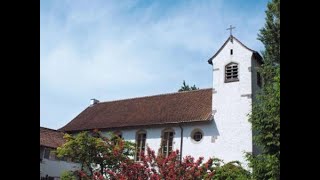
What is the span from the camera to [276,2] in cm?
2062

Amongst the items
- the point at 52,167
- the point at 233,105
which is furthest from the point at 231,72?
the point at 52,167

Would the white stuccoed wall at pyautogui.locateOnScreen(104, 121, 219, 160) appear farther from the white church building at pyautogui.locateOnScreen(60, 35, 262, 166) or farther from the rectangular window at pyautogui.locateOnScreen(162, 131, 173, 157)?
the rectangular window at pyautogui.locateOnScreen(162, 131, 173, 157)

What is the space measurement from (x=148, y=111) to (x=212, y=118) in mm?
5065

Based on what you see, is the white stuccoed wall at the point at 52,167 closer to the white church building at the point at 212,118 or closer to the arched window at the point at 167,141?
the white church building at the point at 212,118

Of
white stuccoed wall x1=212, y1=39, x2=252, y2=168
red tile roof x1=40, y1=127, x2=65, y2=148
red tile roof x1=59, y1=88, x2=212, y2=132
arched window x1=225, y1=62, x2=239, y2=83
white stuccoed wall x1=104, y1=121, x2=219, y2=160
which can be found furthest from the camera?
red tile roof x1=40, y1=127, x2=65, y2=148

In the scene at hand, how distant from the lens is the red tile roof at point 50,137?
27.0 metres

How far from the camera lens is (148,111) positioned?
1035 inches

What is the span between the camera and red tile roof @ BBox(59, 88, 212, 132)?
2412cm

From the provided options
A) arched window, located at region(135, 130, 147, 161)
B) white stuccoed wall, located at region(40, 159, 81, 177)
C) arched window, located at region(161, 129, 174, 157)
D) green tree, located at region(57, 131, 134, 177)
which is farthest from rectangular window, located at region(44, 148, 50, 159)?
arched window, located at region(161, 129, 174, 157)

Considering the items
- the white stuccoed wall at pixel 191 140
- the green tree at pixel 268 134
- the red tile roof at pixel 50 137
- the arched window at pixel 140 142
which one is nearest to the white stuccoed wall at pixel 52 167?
the red tile roof at pixel 50 137

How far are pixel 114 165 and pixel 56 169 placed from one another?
8699mm
